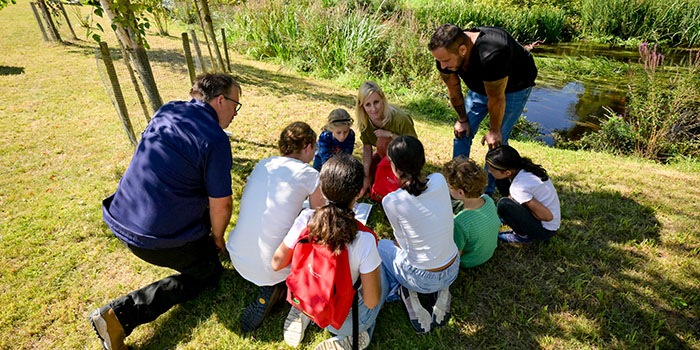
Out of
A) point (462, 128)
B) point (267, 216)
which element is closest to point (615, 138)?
point (462, 128)

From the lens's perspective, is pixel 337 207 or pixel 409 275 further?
pixel 409 275

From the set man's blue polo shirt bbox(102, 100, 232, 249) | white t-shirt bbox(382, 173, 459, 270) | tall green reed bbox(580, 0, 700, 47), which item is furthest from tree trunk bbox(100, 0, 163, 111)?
tall green reed bbox(580, 0, 700, 47)

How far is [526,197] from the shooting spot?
8.77 ft

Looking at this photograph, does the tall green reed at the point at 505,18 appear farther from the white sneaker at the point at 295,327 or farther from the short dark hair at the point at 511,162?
the white sneaker at the point at 295,327

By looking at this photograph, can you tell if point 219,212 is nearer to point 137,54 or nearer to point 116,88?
point 137,54

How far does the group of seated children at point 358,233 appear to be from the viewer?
185 centimetres

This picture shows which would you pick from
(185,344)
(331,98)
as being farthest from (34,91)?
(185,344)

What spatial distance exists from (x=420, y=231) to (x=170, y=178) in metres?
1.71

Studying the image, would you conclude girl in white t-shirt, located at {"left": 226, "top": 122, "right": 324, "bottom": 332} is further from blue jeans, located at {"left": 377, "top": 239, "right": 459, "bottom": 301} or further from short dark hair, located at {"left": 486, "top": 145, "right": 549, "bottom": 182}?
short dark hair, located at {"left": 486, "top": 145, "right": 549, "bottom": 182}

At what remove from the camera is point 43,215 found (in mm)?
3445

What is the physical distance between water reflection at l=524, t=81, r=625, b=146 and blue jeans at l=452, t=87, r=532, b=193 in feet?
12.6

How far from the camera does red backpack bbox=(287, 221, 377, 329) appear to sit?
1.82 meters

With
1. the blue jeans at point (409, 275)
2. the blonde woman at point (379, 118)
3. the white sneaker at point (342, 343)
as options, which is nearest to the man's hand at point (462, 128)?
the blonde woman at point (379, 118)

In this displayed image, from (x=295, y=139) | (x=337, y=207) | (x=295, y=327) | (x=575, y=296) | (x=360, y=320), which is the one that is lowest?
(x=575, y=296)
